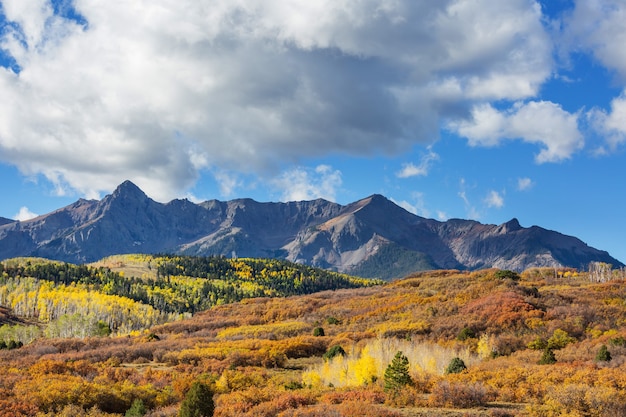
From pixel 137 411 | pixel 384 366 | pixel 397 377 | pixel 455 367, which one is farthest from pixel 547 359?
pixel 137 411

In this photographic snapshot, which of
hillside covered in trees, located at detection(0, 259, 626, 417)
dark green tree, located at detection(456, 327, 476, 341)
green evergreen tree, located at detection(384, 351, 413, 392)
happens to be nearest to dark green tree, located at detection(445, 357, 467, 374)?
hillside covered in trees, located at detection(0, 259, 626, 417)

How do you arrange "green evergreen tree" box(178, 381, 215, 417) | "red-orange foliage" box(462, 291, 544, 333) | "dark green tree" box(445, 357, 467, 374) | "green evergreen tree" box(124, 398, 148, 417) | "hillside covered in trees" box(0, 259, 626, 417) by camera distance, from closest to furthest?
"green evergreen tree" box(178, 381, 215, 417), "hillside covered in trees" box(0, 259, 626, 417), "green evergreen tree" box(124, 398, 148, 417), "dark green tree" box(445, 357, 467, 374), "red-orange foliage" box(462, 291, 544, 333)

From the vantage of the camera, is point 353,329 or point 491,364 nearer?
point 491,364

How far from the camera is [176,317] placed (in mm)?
156750

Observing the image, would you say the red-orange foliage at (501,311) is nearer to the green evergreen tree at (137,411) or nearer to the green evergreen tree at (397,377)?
the green evergreen tree at (397,377)

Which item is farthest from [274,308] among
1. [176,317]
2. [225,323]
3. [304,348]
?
[176,317]

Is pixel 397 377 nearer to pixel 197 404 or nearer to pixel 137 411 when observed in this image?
pixel 197 404

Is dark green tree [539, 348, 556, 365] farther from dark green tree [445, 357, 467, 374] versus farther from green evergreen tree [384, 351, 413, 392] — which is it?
green evergreen tree [384, 351, 413, 392]

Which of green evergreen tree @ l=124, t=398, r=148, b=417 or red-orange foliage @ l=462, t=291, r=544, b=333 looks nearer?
green evergreen tree @ l=124, t=398, r=148, b=417

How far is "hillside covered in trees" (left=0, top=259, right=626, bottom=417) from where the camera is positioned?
18422mm

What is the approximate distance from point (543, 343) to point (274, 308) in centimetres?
5565

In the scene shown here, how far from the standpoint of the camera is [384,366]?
29.3 meters

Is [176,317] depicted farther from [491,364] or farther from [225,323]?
[491,364]

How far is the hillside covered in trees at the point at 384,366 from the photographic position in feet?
60.4
